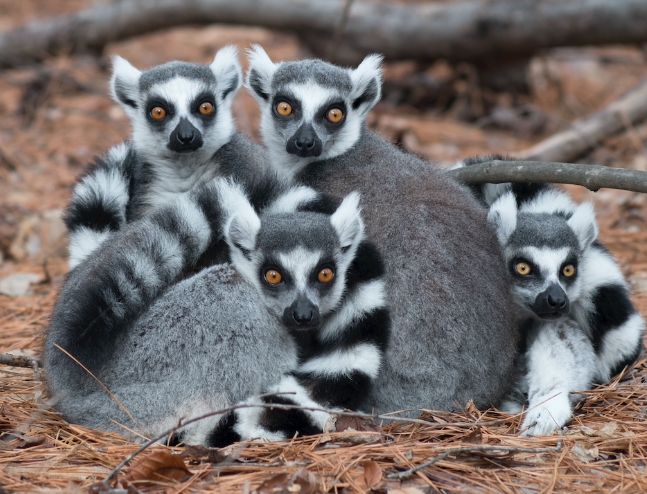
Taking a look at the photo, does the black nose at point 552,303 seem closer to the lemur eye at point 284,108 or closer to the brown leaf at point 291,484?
the brown leaf at point 291,484

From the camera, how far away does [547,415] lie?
12.3 feet

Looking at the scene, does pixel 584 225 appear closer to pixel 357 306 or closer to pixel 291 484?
pixel 357 306

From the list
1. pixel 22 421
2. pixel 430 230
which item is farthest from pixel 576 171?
pixel 22 421

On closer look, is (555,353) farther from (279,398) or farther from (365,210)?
(279,398)

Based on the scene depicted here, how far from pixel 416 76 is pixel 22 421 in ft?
29.2

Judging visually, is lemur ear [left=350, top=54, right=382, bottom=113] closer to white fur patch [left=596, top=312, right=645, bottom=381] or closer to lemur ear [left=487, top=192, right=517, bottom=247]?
lemur ear [left=487, top=192, right=517, bottom=247]

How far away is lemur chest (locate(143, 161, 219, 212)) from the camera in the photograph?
189 inches

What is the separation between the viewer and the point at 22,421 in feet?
12.6

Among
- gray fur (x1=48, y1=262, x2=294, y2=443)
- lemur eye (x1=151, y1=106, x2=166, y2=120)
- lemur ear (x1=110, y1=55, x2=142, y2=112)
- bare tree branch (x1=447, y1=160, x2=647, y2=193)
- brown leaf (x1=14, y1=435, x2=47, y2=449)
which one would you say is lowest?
brown leaf (x1=14, y1=435, x2=47, y2=449)

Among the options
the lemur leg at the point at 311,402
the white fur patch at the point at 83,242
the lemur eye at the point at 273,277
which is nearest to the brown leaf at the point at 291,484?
the lemur leg at the point at 311,402

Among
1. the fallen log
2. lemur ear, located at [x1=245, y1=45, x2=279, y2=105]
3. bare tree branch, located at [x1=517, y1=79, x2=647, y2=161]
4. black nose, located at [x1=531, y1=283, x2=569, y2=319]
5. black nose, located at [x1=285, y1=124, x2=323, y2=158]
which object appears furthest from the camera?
the fallen log

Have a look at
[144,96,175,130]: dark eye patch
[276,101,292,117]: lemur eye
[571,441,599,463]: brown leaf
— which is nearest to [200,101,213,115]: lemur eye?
[144,96,175,130]: dark eye patch

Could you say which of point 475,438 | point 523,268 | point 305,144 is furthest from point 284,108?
point 475,438

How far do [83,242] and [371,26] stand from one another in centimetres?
655
